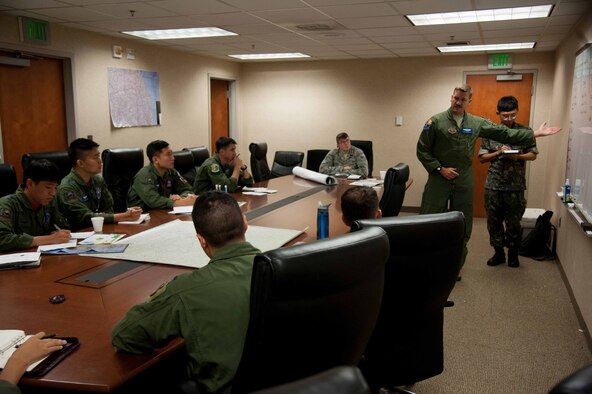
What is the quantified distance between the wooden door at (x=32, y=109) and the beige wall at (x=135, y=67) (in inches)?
7.1

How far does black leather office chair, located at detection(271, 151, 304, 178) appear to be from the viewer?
6.78m

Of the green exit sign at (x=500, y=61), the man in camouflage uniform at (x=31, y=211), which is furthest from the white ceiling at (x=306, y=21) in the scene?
the man in camouflage uniform at (x=31, y=211)

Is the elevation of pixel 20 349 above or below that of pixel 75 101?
below

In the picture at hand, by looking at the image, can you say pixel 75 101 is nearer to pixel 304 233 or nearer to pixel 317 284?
pixel 304 233

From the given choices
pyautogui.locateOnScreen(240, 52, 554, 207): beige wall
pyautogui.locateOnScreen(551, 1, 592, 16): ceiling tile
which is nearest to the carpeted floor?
pyautogui.locateOnScreen(551, 1, 592, 16): ceiling tile

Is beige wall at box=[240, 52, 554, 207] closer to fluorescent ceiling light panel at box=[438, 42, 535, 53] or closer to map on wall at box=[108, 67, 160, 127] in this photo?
fluorescent ceiling light panel at box=[438, 42, 535, 53]

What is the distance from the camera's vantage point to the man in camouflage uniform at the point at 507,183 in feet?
14.8

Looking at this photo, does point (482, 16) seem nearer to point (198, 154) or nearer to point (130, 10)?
point (130, 10)

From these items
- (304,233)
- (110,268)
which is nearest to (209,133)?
(304,233)

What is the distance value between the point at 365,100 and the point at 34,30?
4.63m

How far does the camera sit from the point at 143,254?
236 centimetres

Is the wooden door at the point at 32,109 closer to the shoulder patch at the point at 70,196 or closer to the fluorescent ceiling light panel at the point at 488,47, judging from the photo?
the shoulder patch at the point at 70,196

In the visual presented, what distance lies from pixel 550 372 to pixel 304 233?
157cm

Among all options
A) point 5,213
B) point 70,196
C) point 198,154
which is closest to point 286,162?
point 198,154
